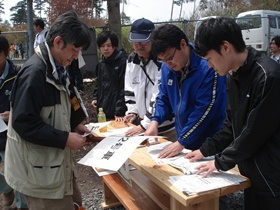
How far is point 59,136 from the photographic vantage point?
5.75 ft

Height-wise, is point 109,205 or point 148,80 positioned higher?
point 148,80

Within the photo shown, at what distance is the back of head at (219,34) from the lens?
1561 mm

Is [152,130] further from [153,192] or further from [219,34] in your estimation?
[219,34]

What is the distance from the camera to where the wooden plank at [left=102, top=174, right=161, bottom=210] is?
98.5 inches

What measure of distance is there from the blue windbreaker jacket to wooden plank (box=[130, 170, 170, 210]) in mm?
505

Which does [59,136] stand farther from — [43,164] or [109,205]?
[109,205]

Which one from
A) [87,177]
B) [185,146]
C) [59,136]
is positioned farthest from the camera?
[87,177]

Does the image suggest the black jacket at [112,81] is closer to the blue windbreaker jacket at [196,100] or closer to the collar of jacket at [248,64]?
the blue windbreaker jacket at [196,100]

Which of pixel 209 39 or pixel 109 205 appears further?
pixel 109 205

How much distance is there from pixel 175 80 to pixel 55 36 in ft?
3.36

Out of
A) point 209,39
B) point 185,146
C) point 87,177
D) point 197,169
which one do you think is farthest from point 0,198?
point 209,39

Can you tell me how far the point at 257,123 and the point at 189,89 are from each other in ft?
2.68

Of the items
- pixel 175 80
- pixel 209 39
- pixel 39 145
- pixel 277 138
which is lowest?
pixel 39 145

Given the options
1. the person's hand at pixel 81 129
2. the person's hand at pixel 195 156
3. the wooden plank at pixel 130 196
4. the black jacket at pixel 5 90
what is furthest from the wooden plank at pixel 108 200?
the person's hand at pixel 195 156
